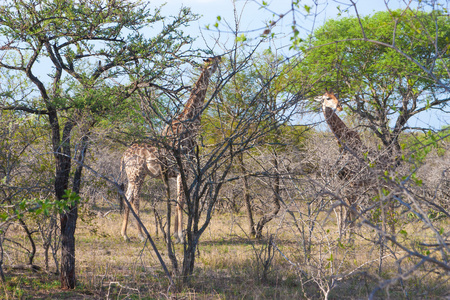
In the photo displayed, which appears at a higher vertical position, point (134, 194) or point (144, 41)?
point (144, 41)

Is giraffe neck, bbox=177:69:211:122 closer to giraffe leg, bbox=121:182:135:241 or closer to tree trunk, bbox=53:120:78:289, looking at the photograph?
tree trunk, bbox=53:120:78:289

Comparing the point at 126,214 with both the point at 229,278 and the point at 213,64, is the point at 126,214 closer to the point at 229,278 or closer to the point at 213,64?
the point at 229,278

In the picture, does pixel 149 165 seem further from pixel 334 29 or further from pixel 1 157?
pixel 334 29

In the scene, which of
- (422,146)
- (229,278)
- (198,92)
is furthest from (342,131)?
(422,146)

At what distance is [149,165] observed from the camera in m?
8.92

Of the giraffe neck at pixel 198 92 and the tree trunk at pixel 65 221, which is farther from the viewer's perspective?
the giraffe neck at pixel 198 92

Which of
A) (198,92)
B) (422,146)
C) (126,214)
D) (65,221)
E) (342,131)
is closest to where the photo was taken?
(422,146)

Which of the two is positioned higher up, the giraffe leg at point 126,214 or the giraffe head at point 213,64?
the giraffe head at point 213,64

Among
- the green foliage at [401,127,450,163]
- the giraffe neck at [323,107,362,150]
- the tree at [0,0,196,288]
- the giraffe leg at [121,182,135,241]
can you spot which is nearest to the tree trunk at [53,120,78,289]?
the tree at [0,0,196,288]

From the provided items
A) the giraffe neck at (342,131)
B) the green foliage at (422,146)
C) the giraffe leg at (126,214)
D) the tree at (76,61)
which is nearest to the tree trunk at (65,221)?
the tree at (76,61)

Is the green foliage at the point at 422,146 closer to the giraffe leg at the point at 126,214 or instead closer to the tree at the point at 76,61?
the tree at the point at 76,61

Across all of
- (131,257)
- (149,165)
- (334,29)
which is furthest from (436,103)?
(131,257)

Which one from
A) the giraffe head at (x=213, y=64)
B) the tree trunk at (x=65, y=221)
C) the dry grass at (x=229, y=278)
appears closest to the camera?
the giraffe head at (x=213, y=64)

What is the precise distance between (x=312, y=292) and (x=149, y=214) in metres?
9.28
